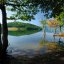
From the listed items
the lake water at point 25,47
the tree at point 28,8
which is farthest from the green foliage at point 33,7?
the lake water at point 25,47

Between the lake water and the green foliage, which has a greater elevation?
the green foliage

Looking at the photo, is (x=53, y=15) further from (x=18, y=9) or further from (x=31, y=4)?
(x=18, y=9)

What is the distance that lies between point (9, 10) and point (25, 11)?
2.29 meters

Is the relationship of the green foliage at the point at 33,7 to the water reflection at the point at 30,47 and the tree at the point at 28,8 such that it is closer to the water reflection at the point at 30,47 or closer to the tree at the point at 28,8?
the tree at the point at 28,8

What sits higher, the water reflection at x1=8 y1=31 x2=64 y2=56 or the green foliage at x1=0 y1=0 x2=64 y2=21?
the green foliage at x1=0 y1=0 x2=64 y2=21

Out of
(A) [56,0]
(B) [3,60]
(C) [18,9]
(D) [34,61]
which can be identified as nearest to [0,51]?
(B) [3,60]

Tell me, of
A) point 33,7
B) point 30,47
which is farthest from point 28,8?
point 30,47

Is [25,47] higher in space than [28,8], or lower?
lower

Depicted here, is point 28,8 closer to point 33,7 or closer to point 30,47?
point 33,7

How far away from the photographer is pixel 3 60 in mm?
16906

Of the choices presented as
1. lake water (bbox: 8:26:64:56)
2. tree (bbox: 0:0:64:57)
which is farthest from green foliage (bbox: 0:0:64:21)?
lake water (bbox: 8:26:64:56)

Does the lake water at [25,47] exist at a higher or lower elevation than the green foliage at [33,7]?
lower

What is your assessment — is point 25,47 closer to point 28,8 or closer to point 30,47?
point 30,47

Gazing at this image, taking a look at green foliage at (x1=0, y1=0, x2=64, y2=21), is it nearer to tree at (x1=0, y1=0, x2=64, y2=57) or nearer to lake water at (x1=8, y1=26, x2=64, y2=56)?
tree at (x1=0, y1=0, x2=64, y2=57)
